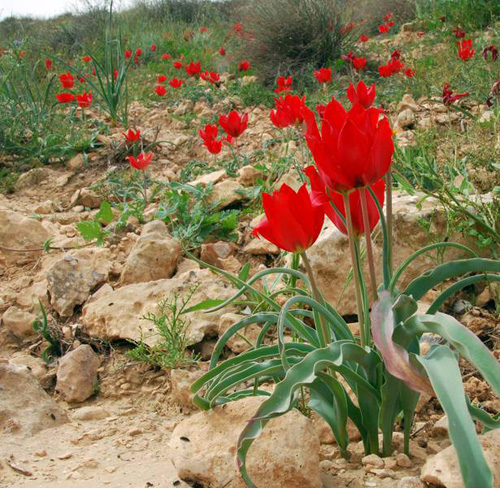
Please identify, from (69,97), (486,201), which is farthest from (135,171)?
(486,201)

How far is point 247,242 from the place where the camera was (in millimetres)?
3121

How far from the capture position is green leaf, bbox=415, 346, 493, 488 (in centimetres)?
76

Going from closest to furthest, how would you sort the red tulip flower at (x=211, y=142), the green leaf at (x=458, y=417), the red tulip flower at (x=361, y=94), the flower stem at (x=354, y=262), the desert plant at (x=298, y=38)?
the green leaf at (x=458, y=417), the flower stem at (x=354, y=262), the red tulip flower at (x=361, y=94), the red tulip flower at (x=211, y=142), the desert plant at (x=298, y=38)

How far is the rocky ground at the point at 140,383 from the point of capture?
136cm

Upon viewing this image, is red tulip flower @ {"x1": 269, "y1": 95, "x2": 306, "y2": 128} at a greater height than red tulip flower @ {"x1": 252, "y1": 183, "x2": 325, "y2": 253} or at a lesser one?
greater

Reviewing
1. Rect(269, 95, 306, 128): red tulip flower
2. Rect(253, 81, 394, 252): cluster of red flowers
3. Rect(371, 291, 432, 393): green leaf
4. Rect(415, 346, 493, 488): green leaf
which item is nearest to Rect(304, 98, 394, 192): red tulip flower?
Rect(253, 81, 394, 252): cluster of red flowers

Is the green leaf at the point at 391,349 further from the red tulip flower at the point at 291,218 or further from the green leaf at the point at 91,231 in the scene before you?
the green leaf at the point at 91,231

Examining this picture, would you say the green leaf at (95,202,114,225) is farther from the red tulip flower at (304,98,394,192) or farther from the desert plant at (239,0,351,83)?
the desert plant at (239,0,351,83)

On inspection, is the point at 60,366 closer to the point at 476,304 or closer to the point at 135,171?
the point at 476,304

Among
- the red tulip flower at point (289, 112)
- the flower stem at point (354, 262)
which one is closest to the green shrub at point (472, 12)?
the red tulip flower at point (289, 112)

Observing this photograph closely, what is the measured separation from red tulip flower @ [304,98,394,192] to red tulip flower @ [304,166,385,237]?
15cm

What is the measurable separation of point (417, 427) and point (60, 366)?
1258 millimetres

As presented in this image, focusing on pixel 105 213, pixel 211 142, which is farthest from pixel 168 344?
pixel 211 142

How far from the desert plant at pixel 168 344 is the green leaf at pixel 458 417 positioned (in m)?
1.17
